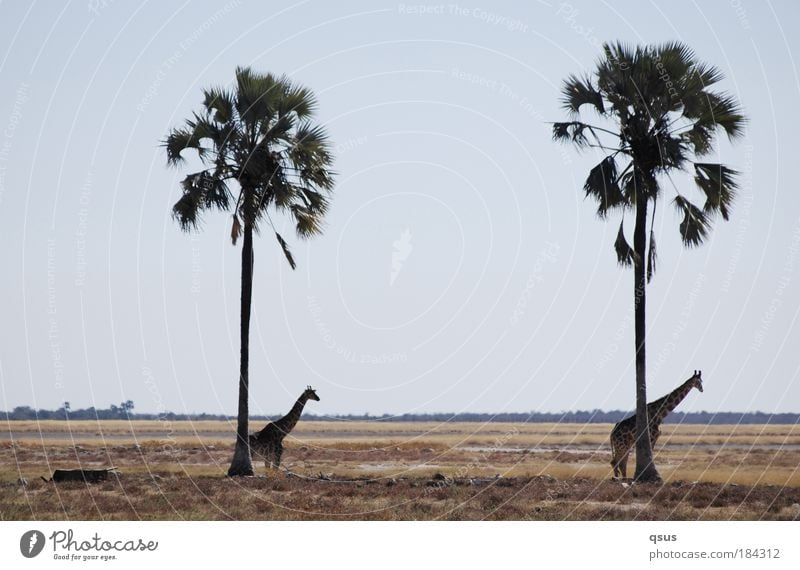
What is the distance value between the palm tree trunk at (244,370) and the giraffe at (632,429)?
31.2 ft

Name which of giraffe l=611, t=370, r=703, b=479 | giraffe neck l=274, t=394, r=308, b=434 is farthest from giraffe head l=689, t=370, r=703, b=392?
giraffe neck l=274, t=394, r=308, b=434

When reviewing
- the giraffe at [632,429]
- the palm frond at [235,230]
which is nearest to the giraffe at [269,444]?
the palm frond at [235,230]

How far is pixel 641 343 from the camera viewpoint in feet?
95.3

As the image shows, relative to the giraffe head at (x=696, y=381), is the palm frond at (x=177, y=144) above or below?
above

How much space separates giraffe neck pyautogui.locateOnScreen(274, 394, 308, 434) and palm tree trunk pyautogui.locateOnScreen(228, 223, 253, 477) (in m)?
2.24

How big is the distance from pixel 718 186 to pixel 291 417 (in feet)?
44.8

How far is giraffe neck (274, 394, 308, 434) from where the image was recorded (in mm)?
33219

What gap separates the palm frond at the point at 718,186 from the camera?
93.2 ft

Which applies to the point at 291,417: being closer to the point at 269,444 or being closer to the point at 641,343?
the point at 269,444

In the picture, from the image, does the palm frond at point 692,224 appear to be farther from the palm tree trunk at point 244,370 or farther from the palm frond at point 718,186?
the palm tree trunk at point 244,370

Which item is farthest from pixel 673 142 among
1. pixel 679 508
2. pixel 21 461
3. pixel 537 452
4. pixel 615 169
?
pixel 537 452
